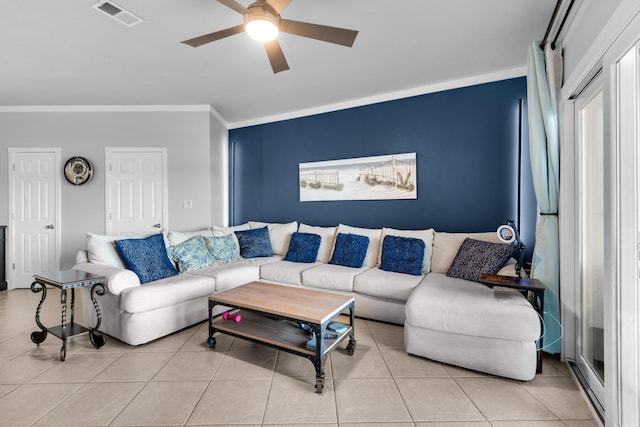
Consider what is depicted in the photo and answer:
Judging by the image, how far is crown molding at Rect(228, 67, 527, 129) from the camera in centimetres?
324

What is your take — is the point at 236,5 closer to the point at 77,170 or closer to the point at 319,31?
the point at 319,31

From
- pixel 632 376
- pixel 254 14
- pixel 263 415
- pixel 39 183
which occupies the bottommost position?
pixel 263 415

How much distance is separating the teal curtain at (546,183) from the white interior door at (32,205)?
582 centimetres

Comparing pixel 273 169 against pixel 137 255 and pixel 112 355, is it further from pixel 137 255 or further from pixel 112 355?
pixel 112 355

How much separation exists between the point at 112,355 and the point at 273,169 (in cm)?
317

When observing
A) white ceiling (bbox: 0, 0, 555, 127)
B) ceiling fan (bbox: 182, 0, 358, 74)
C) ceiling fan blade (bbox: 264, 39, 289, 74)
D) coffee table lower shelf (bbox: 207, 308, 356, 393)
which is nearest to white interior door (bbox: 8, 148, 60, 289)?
white ceiling (bbox: 0, 0, 555, 127)

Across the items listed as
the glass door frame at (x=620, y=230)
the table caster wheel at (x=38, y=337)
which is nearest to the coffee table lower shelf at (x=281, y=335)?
the table caster wheel at (x=38, y=337)

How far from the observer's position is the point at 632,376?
1431 millimetres

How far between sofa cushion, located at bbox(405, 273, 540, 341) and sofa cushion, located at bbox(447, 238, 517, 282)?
28 cm

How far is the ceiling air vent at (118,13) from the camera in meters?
2.16

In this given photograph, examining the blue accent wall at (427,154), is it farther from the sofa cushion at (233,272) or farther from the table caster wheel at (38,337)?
the table caster wheel at (38,337)

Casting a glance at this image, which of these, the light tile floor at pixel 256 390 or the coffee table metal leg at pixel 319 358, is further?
the coffee table metal leg at pixel 319 358

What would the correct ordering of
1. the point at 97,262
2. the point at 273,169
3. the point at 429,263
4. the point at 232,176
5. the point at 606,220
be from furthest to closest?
the point at 232,176, the point at 273,169, the point at 429,263, the point at 97,262, the point at 606,220

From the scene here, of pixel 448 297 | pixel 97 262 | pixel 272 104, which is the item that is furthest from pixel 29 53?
pixel 448 297
